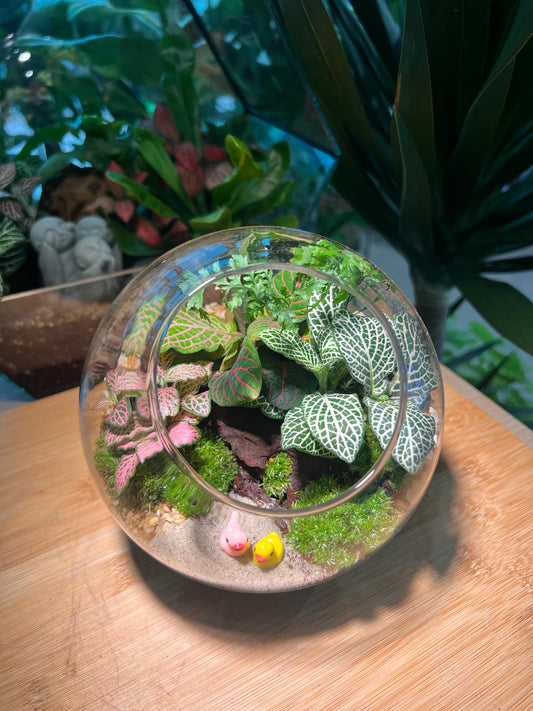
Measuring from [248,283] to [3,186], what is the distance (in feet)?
1.67

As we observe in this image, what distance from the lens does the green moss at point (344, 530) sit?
0.47 metres

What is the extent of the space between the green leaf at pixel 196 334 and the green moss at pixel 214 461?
10cm

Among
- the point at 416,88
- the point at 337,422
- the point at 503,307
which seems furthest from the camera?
the point at 503,307

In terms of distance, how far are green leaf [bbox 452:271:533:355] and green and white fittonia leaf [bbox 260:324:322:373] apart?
1.10 feet

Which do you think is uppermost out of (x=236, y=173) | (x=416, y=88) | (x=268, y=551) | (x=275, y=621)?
(x=416, y=88)

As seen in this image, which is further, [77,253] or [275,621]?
[77,253]

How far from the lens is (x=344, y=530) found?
48cm

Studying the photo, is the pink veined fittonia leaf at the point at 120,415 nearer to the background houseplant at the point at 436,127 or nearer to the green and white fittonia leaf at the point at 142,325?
the green and white fittonia leaf at the point at 142,325

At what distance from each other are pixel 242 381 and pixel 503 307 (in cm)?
44

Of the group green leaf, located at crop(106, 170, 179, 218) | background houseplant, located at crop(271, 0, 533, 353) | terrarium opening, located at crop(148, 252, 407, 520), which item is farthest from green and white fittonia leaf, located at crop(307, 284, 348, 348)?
green leaf, located at crop(106, 170, 179, 218)

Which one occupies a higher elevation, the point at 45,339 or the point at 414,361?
the point at 414,361

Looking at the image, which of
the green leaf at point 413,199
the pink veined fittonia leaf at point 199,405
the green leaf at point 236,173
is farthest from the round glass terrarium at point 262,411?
the green leaf at point 236,173

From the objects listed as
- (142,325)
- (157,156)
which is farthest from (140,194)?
(142,325)

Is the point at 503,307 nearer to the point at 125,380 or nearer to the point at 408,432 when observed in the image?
the point at 408,432
